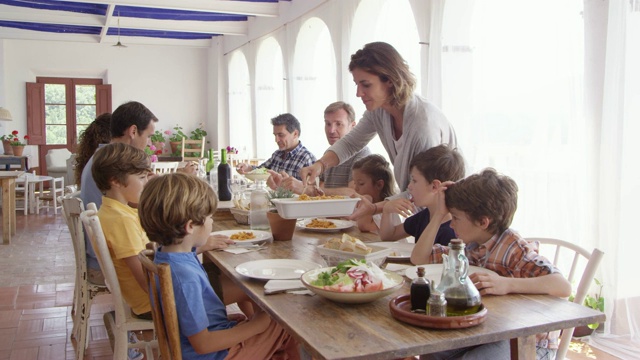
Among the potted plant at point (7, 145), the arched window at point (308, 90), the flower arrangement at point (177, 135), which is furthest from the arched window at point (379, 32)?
the potted plant at point (7, 145)

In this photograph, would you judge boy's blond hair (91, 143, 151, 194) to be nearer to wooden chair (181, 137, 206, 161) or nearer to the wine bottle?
the wine bottle

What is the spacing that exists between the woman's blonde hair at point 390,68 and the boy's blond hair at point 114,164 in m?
1.03

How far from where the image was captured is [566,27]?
11.4ft

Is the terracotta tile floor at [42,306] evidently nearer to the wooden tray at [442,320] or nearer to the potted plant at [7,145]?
the wooden tray at [442,320]

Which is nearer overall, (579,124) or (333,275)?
(333,275)

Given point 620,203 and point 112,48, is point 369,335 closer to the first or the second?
point 620,203

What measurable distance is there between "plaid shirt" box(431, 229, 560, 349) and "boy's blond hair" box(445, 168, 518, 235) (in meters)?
0.05

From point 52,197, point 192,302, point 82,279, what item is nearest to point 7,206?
point 52,197

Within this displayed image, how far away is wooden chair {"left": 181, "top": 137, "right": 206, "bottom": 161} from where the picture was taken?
10.8m

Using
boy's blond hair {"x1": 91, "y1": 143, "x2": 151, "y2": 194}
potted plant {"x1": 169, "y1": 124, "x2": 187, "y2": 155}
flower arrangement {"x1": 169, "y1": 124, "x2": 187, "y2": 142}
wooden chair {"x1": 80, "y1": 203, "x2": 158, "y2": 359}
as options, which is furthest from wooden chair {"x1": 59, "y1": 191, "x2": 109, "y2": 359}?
flower arrangement {"x1": 169, "y1": 124, "x2": 187, "y2": 142}

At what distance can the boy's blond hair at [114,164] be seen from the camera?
2424 millimetres

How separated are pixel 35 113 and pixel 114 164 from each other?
961 cm

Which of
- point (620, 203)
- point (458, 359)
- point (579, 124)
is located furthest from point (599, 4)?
point (458, 359)

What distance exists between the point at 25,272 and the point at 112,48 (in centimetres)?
755
